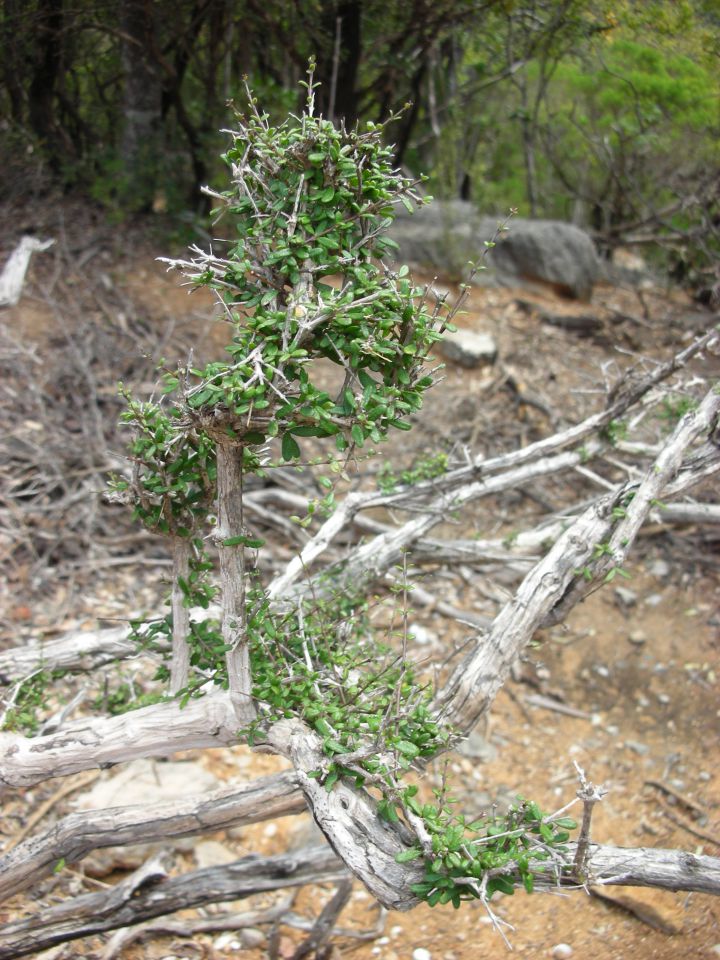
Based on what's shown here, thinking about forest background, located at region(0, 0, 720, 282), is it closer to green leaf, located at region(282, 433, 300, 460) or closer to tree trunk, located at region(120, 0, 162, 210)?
tree trunk, located at region(120, 0, 162, 210)

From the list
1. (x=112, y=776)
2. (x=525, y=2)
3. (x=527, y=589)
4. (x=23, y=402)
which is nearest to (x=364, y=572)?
(x=527, y=589)

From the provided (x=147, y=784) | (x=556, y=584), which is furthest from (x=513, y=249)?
(x=147, y=784)

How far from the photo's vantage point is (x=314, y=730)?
239 cm

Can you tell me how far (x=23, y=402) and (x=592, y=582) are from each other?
12.7 feet

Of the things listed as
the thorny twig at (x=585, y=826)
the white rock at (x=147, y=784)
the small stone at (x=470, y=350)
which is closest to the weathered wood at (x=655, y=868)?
the thorny twig at (x=585, y=826)

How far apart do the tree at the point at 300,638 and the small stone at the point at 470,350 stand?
324 cm

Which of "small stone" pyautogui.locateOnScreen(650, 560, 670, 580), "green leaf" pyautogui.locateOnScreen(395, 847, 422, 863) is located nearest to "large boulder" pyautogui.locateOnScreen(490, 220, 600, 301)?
"small stone" pyautogui.locateOnScreen(650, 560, 670, 580)

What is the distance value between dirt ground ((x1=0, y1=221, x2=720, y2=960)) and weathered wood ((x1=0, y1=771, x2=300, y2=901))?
0.57m

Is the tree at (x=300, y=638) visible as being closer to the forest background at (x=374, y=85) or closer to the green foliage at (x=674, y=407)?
the green foliage at (x=674, y=407)

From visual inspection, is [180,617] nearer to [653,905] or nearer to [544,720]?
[653,905]

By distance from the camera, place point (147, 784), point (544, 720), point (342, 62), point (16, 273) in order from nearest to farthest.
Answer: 1. point (147, 784)
2. point (544, 720)
3. point (16, 273)
4. point (342, 62)

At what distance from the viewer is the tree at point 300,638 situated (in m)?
1.97

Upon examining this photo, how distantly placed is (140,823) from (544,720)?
2436 mm

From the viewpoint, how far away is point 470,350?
651 cm
